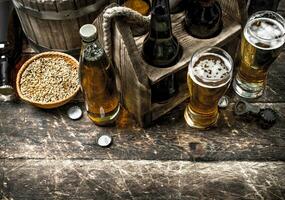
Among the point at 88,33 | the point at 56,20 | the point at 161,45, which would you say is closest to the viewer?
the point at 88,33

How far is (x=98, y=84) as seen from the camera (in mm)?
1242

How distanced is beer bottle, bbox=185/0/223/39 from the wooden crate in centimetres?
1

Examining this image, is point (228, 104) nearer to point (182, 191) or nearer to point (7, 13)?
point (182, 191)

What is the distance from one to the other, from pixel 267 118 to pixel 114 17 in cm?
46

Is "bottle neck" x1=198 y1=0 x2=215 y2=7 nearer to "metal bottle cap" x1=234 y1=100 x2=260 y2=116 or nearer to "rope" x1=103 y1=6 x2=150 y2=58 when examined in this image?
"rope" x1=103 y1=6 x2=150 y2=58

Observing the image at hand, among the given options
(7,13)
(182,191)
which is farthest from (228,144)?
(7,13)

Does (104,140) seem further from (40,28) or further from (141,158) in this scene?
(40,28)

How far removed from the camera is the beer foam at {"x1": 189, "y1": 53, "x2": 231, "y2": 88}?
1.16 m

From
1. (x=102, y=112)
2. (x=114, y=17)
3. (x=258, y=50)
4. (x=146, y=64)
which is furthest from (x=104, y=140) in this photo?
(x=258, y=50)

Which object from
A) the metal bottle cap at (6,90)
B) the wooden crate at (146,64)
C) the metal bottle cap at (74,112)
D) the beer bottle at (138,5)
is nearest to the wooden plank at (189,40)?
the wooden crate at (146,64)

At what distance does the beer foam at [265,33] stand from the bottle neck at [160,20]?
19 centimetres

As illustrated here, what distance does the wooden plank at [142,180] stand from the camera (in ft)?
3.94

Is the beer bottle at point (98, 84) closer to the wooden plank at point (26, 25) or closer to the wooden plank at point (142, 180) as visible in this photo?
the wooden plank at point (142, 180)

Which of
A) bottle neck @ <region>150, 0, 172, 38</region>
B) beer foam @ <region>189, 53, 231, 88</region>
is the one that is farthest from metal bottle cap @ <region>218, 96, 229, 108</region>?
bottle neck @ <region>150, 0, 172, 38</region>
